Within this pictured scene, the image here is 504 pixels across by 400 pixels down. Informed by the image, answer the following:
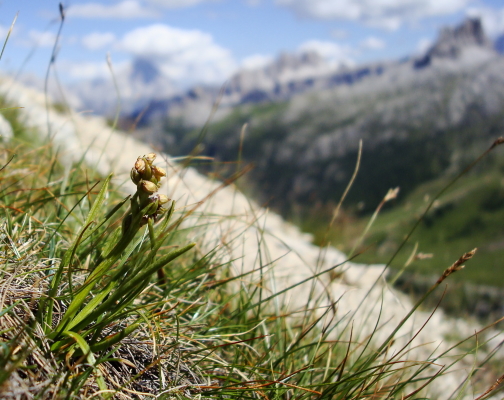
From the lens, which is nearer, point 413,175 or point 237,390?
point 237,390

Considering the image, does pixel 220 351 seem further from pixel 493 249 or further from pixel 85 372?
pixel 493 249

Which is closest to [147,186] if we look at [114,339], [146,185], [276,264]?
[146,185]

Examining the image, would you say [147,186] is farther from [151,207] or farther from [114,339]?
[114,339]

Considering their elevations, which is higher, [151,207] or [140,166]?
[140,166]

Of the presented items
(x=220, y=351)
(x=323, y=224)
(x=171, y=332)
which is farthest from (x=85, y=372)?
(x=323, y=224)

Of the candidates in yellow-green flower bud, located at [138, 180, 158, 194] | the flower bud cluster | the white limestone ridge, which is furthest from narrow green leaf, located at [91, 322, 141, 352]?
the white limestone ridge

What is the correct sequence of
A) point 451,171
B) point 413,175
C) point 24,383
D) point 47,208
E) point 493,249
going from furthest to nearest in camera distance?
point 413,175
point 451,171
point 493,249
point 47,208
point 24,383

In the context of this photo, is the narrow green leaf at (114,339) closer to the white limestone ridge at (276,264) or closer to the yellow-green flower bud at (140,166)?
the yellow-green flower bud at (140,166)

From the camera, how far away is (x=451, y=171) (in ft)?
550

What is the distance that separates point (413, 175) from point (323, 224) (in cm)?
17997

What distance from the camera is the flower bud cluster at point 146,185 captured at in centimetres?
128

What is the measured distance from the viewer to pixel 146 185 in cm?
126

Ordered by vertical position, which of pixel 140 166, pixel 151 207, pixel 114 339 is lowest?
pixel 114 339

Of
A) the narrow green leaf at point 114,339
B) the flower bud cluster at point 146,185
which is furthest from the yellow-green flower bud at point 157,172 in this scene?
the narrow green leaf at point 114,339
